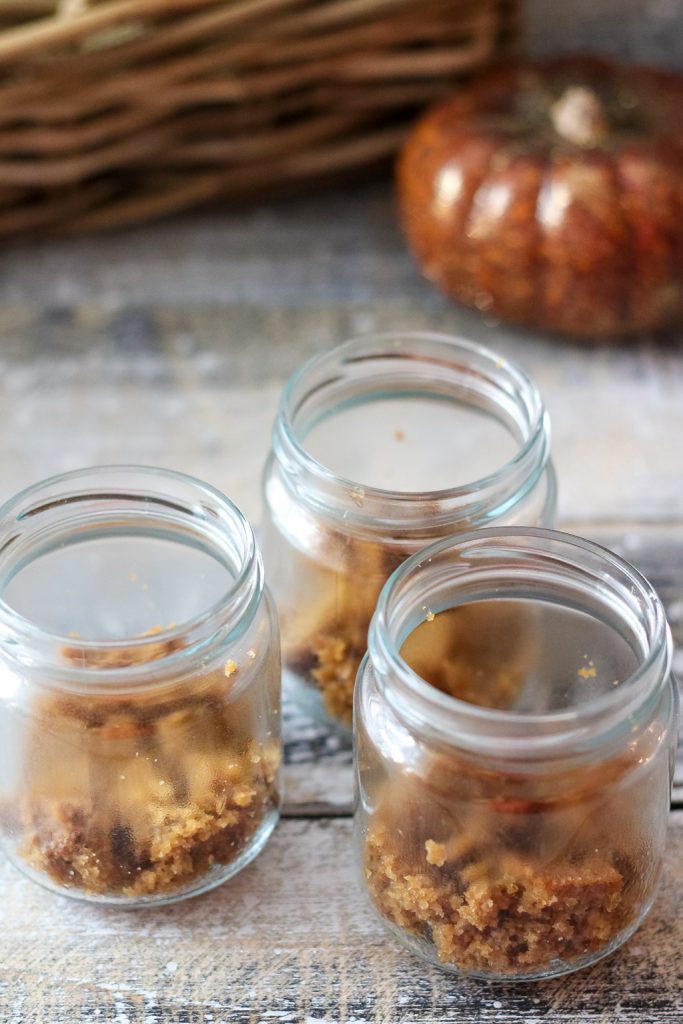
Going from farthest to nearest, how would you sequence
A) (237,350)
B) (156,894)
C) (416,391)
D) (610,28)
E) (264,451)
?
(610,28) < (237,350) < (264,451) < (416,391) < (156,894)

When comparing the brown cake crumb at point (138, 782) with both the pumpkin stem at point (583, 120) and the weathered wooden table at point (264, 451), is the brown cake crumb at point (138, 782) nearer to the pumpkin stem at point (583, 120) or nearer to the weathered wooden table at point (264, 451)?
the weathered wooden table at point (264, 451)

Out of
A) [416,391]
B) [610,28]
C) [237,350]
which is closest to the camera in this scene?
[416,391]

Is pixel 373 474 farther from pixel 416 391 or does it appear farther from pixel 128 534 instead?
pixel 128 534

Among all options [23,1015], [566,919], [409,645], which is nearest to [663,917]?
[566,919]

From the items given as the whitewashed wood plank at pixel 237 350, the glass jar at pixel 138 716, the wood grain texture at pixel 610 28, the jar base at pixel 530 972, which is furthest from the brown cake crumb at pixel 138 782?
the wood grain texture at pixel 610 28

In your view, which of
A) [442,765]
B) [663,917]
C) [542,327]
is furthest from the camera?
[542,327]

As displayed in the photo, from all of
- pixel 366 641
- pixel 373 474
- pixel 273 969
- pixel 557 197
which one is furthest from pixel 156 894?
pixel 557 197

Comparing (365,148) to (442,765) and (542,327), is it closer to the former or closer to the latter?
(542,327)
